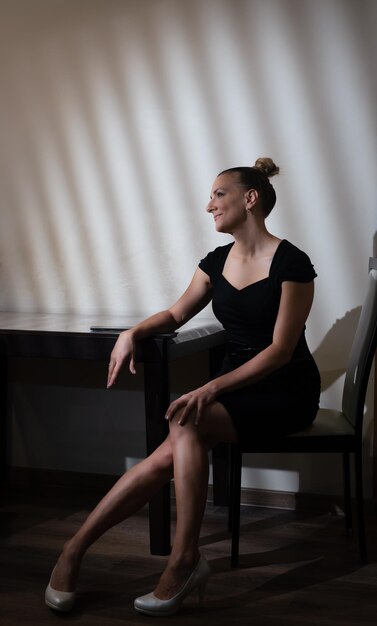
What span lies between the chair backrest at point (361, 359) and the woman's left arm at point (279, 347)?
0.25m

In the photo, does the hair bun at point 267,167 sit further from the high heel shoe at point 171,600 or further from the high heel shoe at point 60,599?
the high heel shoe at point 60,599

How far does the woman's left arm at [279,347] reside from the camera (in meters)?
2.47

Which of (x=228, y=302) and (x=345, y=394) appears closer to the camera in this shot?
(x=228, y=302)

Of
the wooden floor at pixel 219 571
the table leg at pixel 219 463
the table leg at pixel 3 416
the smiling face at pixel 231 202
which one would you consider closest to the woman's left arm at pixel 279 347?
the smiling face at pixel 231 202

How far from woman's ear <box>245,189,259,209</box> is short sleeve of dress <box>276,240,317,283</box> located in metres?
0.18

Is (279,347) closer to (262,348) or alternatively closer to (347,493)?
(262,348)

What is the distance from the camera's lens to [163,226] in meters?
3.32

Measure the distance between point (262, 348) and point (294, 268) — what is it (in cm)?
27

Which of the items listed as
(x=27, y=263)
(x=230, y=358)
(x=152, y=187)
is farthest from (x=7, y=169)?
(x=230, y=358)

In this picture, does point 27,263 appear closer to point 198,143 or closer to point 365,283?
point 198,143

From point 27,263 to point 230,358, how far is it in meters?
1.16

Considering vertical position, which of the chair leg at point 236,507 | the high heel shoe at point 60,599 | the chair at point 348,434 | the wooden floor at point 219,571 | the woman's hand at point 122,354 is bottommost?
the wooden floor at point 219,571

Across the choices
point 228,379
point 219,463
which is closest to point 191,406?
point 228,379

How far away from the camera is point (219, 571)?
8.41ft
